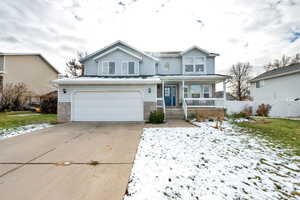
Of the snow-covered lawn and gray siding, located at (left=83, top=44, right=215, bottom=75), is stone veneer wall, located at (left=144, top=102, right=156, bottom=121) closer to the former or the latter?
gray siding, located at (left=83, top=44, right=215, bottom=75)

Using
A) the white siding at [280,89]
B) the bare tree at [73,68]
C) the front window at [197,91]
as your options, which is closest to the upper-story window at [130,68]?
the front window at [197,91]

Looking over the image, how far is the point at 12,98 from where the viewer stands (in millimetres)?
15586

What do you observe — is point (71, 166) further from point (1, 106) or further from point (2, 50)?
point (2, 50)

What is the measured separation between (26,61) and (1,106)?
748 cm

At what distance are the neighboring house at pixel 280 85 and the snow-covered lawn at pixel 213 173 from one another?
40.0ft

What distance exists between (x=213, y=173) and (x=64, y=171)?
125 inches

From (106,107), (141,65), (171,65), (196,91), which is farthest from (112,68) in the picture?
(196,91)

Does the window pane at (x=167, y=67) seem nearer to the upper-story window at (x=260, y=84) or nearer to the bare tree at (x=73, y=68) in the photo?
the upper-story window at (x=260, y=84)

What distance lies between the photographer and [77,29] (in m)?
13.1

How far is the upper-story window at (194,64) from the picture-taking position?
14.5 metres

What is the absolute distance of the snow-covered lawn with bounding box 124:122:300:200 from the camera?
2.21 metres

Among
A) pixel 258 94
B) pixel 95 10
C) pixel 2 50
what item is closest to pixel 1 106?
pixel 2 50

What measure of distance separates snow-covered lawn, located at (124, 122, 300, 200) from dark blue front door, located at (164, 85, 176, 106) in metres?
9.76

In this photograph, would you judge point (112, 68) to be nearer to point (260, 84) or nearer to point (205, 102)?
point (205, 102)
